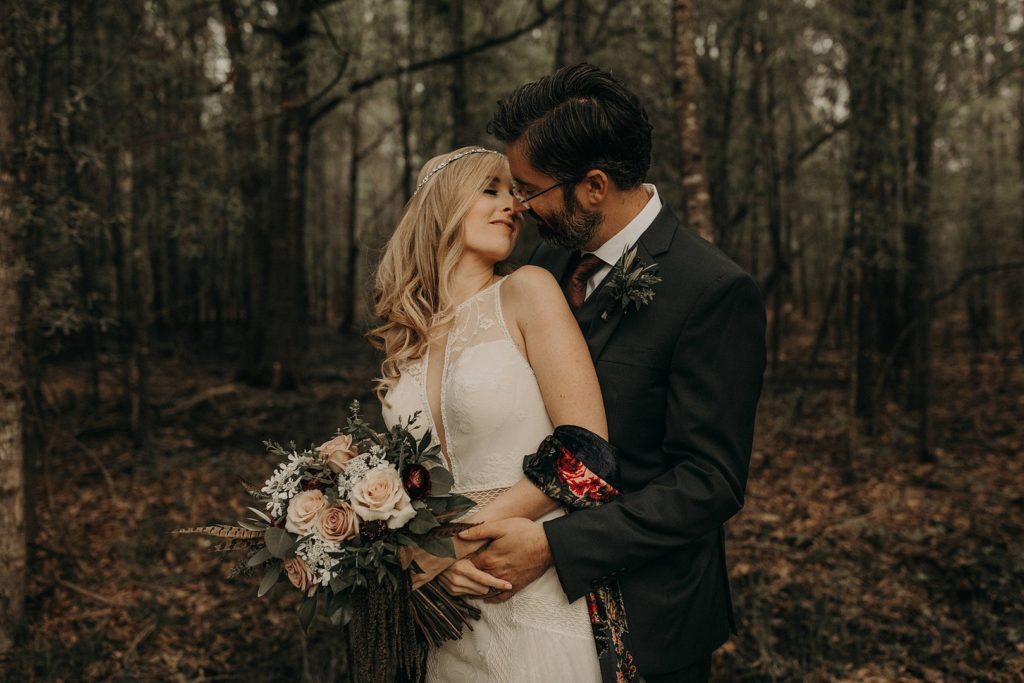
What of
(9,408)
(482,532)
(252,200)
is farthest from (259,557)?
(252,200)

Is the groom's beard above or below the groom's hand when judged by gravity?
above

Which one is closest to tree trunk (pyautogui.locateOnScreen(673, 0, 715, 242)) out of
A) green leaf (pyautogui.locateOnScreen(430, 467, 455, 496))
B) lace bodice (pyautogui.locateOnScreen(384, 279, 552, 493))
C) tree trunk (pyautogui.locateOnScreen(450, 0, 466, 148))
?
lace bodice (pyautogui.locateOnScreen(384, 279, 552, 493))

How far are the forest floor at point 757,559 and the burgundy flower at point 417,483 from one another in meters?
2.95

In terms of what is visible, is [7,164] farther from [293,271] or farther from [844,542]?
[293,271]

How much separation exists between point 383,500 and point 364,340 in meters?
5.82

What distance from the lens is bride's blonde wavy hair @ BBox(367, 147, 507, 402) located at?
269cm

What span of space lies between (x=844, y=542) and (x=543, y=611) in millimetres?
5617

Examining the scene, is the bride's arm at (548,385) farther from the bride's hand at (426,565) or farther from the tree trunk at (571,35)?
the tree trunk at (571,35)

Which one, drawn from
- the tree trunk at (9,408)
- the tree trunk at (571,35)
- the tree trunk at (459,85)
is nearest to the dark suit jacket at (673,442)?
the tree trunk at (9,408)

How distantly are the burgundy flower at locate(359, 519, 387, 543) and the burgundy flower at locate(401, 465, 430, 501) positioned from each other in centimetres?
12

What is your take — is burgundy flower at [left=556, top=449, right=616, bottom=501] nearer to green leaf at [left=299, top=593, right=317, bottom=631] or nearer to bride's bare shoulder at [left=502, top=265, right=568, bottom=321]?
bride's bare shoulder at [left=502, top=265, right=568, bottom=321]

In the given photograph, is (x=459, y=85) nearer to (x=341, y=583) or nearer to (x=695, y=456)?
(x=695, y=456)

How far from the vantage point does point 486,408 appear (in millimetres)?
2357

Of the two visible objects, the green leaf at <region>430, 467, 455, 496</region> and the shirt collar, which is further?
the shirt collar
